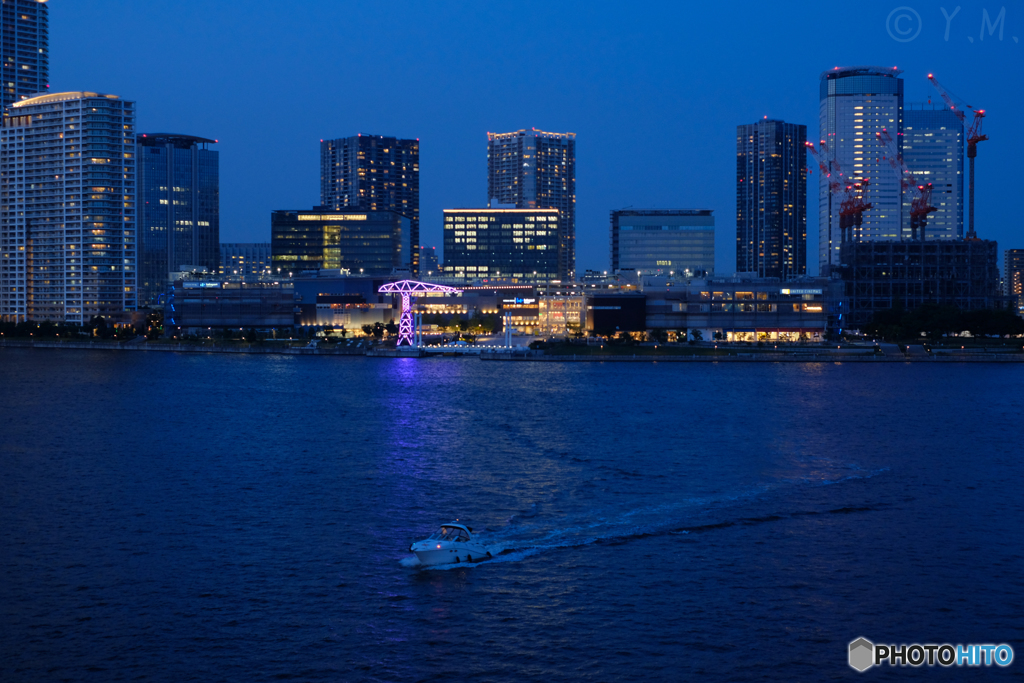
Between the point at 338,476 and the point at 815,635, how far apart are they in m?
20.0

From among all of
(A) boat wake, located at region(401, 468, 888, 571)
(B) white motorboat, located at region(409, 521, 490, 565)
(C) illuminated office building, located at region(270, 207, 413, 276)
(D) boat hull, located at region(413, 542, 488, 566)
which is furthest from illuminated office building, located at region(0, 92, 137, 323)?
(D) boat hull, located at region(413, 542, 488, 566)

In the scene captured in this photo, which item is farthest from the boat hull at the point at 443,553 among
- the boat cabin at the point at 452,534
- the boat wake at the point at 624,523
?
the boat cabin at the point at 452,534

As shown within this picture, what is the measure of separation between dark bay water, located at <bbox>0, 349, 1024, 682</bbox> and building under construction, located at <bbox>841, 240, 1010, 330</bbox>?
313 feet

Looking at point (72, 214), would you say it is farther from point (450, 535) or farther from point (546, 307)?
point (450, 535)

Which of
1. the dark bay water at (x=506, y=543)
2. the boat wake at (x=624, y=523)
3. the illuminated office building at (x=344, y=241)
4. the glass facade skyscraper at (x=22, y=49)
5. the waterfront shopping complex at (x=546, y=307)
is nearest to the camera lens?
the dark bay water at (x=506, y=543)

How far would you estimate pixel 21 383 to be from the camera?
232 feet

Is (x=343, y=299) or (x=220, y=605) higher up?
(x=343, y=299)

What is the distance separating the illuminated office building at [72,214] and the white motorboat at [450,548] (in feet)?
472

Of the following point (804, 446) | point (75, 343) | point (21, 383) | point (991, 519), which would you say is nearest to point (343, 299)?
point (75, 343)

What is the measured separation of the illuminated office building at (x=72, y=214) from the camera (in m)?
152

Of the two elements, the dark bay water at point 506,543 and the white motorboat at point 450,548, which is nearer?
the dark bay water at point 506,543

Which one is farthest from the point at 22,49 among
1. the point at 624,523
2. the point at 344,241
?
the point at 624,523

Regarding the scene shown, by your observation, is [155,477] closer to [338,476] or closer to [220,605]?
[338,476]

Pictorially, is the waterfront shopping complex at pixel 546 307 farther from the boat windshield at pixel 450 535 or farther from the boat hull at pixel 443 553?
the boat hull at pixel 443 553
